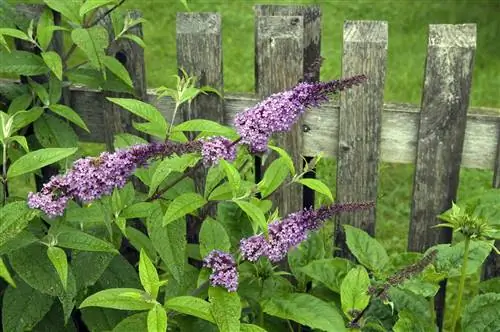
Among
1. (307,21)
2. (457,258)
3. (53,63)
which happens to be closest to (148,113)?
(53,63)

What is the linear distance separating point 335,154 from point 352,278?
0.93 m

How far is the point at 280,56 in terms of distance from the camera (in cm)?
303

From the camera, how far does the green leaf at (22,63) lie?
2.89 m

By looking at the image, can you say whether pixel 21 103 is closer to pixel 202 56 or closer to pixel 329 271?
pixel 202 56

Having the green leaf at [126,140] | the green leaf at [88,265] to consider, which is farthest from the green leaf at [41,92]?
the green leaf at [88,265]

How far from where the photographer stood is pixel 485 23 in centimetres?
668

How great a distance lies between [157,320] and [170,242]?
325 millimetres

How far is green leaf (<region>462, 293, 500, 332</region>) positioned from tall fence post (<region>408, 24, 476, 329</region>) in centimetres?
64

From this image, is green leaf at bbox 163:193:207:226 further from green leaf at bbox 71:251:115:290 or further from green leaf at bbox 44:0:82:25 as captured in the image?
green leaf at bbox 44:0:82:25

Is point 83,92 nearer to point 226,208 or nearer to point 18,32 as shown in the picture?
point 18,32

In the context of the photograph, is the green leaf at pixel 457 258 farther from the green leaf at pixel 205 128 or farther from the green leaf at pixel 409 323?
the green leaf at pixel 205 128

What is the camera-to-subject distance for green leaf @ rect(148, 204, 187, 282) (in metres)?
2.18

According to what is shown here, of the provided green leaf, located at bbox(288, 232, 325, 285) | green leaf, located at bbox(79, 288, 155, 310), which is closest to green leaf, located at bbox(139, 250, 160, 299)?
green leaf, located at bbox(79, 288, 155, 310)

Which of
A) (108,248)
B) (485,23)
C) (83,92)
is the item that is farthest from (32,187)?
(485,23)
